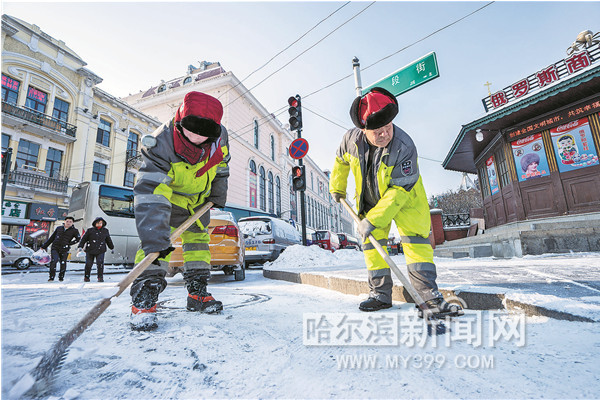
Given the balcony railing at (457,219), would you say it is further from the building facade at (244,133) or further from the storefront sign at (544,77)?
the building facade at (244,133)

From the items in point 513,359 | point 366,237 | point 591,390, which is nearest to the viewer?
point 591,390

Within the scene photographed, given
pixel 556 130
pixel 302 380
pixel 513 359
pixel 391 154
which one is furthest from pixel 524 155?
pixel 302 380

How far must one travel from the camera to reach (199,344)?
5.08 feet

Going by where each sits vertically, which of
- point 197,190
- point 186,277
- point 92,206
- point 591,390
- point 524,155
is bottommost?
point 591,390

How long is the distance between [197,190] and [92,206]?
31.1ft

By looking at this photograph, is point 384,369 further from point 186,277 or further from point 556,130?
point 556,130

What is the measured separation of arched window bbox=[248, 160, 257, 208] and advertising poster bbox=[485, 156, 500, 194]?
17.9 metres

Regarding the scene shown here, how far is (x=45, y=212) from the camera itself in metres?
15.5

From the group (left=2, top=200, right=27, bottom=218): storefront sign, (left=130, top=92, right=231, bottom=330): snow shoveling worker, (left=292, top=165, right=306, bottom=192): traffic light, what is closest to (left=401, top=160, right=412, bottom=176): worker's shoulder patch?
(left=130, top=92, right=231, bottom=330): snow shoveling worker

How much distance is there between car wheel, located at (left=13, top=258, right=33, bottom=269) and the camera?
10.9m

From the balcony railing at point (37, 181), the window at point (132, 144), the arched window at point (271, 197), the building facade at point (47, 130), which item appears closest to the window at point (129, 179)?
the building facade at point (47, 130)

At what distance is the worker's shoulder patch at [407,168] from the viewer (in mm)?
2291

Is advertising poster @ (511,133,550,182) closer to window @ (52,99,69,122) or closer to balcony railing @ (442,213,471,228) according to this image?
balcony railing @ (442,213,471,228)

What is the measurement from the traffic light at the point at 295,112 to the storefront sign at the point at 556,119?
21.4 ft
